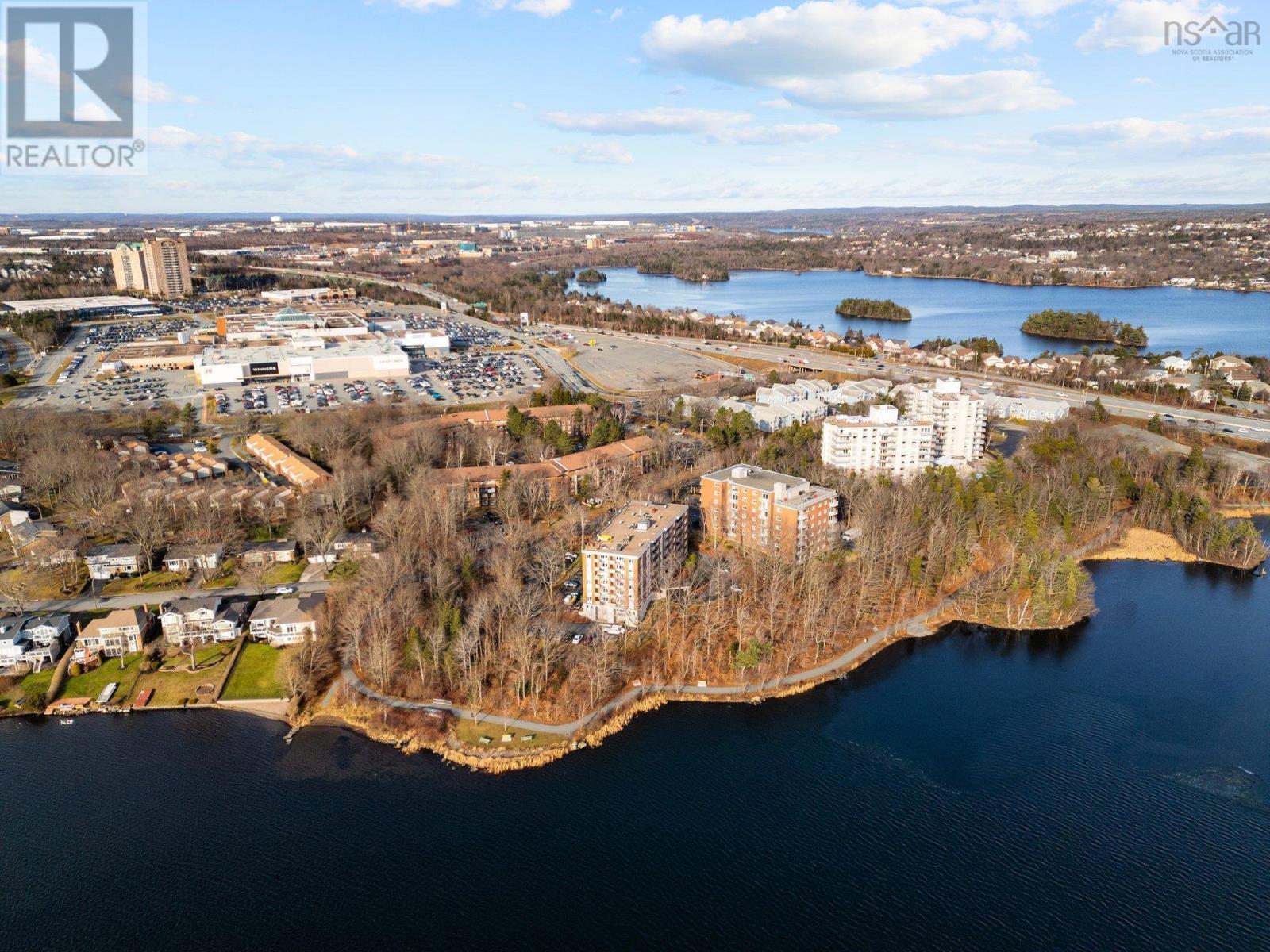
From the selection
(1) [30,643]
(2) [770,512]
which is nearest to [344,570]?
(1) [30,643]

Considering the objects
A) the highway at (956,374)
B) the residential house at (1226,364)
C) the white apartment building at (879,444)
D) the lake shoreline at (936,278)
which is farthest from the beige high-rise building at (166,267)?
the residential house at (1226,364)

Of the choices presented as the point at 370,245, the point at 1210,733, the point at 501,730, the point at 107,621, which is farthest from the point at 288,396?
the point at 370,245

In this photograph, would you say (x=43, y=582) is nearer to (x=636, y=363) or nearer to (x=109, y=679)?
(x=109, y=679)

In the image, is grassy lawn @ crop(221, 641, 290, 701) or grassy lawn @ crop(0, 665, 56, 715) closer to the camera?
grassy lawn @ crop(0, 665, 56, 715)

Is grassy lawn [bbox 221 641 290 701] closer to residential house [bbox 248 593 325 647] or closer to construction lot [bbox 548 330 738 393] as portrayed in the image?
residential house [bbox 248 593 325 647]

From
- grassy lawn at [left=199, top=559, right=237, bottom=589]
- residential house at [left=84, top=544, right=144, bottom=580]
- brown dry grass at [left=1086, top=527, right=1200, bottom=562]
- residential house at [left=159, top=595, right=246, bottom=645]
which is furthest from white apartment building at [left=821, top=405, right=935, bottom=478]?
residential house at [left=84, top=544, right=144, bottom=580]

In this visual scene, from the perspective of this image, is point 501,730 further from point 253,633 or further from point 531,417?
point 531,417
